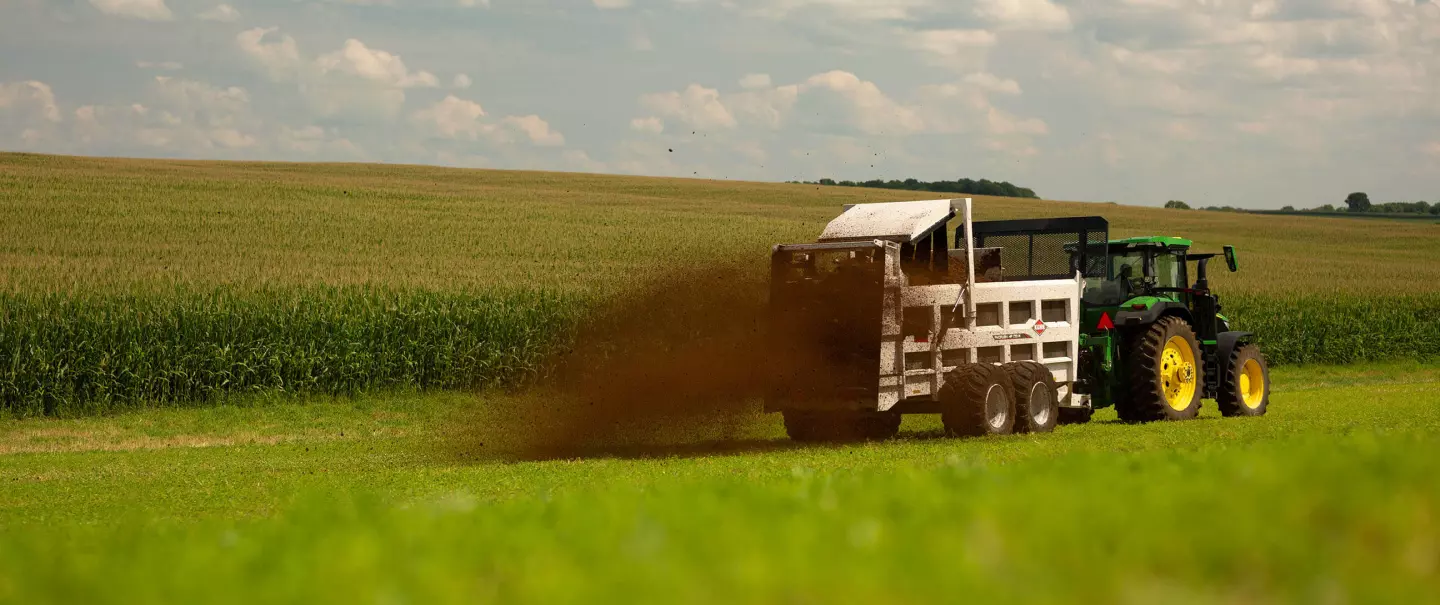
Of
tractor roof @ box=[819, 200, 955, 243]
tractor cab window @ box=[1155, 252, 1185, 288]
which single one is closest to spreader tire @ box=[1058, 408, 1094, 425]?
tractor cab window @ box=[1155, 252, 1185, 288]

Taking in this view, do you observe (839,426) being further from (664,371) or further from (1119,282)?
(1119,282)

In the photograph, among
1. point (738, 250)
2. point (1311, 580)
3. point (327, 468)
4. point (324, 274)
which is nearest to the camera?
point (1311, 580)

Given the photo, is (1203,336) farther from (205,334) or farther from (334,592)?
(334,592)

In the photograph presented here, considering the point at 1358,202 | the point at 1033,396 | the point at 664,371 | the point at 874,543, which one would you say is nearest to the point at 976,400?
the point at 1033,396

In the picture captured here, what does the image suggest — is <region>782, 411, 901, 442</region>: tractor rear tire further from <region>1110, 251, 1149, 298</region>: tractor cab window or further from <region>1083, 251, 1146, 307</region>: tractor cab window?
<region>1110, 251, 1149, 298</region>: tractor cab window

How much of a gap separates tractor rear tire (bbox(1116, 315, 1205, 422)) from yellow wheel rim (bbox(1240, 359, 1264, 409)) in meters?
1.98

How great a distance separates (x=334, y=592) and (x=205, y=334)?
71.7ft

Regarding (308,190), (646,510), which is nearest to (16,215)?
(308,190)

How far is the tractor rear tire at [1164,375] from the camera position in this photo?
18.1 metres

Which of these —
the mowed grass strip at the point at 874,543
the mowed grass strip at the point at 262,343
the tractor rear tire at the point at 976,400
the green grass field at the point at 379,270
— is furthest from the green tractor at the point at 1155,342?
the mowed grass strip at the point at 262,343

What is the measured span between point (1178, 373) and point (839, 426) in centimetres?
560

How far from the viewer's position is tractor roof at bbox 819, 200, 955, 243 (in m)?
15.7

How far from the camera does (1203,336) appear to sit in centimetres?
2022

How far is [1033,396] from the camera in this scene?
16.3 metres
